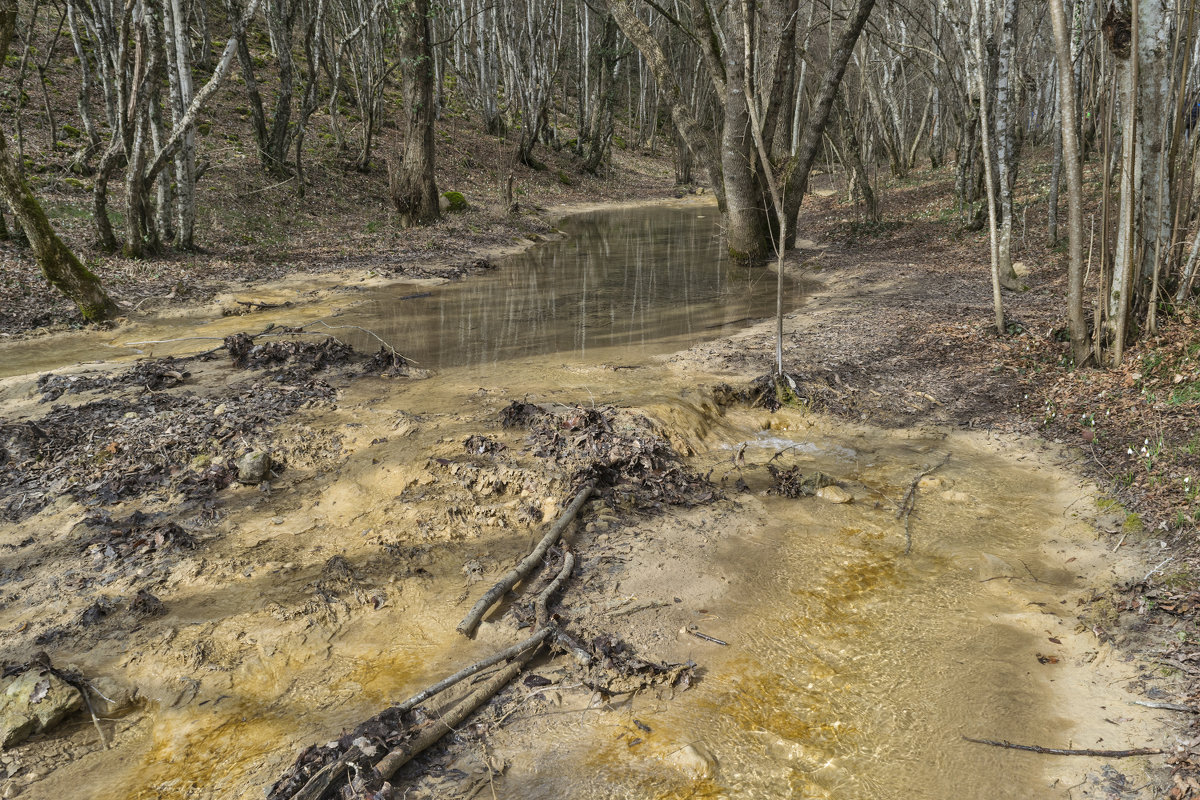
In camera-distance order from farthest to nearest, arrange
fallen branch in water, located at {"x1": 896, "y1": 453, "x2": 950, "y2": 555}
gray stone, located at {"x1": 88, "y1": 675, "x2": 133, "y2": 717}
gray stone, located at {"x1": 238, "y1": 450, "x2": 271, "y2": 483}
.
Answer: gray stone, located at {"x1": 238, "y1": 450, "x2": 271, "y2": 483}
fallen branch in water, located at {"x1": 896, "y1": 453, "x2": 950, "y2": 555}
gray stone, located at {"x1": 88, "y1": 675, "x2": 133, "y2": 717}

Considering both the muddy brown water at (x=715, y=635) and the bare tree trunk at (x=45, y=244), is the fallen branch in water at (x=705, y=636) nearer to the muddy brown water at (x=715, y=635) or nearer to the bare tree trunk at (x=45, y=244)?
the muddy brown water at (x=715, y=635)

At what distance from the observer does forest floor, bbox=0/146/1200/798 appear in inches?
145

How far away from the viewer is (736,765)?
3061 millimetres

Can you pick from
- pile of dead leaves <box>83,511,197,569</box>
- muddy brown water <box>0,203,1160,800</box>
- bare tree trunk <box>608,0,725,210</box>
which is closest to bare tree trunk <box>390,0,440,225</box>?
bare tree trunk <box>608,0,725,210</box>

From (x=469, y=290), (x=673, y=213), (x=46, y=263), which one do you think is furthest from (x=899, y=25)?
(x=46, y=263)

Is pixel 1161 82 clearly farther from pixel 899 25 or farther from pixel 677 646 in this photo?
pixel 899 25

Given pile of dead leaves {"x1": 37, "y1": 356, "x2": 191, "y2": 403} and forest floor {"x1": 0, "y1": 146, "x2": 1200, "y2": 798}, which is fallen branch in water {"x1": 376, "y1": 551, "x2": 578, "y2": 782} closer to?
forest floor {"x1": 0, "y1": 146, "x2": 1200, "y2": 798}

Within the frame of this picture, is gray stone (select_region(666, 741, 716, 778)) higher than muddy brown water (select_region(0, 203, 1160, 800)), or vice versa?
muddy brown water (select_region(0, 203, 1160, 800))

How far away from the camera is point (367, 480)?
5.25 meters

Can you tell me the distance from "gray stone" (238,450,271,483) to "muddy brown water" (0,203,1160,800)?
5.6 inches

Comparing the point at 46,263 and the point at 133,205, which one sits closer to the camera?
the point at 46,263

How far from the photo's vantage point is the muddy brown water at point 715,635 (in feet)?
10.0

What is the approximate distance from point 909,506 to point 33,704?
537 cm

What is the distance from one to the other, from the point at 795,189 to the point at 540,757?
13.2 meters
